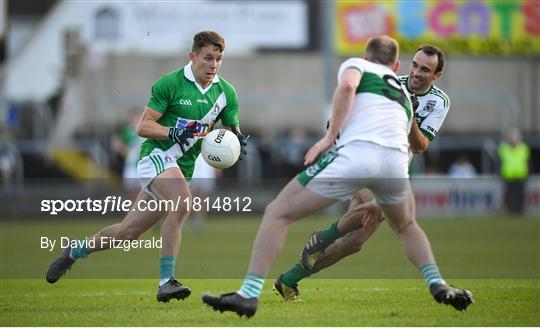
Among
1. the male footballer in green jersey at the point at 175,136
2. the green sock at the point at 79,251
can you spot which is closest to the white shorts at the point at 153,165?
the male footballer in green jersey at the point at 175,136

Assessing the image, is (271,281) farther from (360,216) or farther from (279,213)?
(279,213)

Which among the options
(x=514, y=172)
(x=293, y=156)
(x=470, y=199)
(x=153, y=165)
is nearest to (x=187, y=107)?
(x=153, y=165)

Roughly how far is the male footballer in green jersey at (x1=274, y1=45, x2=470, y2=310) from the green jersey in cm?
135

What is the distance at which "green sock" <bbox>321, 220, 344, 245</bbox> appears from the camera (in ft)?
34.4

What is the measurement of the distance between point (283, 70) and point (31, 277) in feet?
70.5

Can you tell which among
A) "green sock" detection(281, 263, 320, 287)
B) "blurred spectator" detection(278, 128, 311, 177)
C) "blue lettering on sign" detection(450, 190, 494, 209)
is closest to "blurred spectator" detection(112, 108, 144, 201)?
"blurred spectator" detection(278, 128, 311, 177)

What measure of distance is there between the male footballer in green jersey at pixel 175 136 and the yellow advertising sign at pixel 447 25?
20.9m

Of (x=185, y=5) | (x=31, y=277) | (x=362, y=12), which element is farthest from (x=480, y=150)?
(x=31, y=277)

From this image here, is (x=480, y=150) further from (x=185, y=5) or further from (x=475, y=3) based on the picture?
(x=185, y=5)

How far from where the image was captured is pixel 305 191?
8.61 meters

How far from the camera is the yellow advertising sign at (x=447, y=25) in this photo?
31.3 m

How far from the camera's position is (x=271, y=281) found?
43.3 feet

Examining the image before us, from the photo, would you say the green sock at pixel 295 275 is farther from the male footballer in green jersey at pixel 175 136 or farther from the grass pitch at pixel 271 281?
the male footballer in green jersey at pixel 175 136

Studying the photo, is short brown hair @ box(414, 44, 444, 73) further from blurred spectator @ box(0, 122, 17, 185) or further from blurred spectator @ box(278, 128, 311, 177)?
blurred spectator @ box(0, 122, 17, 185)
